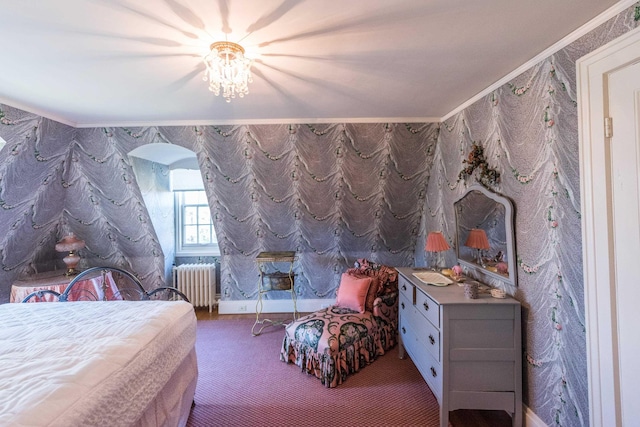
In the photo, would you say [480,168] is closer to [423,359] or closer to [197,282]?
[423,359]

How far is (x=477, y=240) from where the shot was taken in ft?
7.88

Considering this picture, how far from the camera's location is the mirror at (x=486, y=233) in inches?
77.5

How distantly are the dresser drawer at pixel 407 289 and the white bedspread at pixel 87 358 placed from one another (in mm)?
1884

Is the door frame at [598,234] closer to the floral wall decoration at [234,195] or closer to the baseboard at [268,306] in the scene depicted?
the floral wall decoration at [234,195]

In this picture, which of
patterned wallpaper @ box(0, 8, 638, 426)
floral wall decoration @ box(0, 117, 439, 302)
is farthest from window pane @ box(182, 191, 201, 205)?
patterned wallpaper @ box(0, 8, 638, 426)

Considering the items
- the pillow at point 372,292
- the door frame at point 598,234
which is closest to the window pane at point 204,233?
the pillow at point 372,292

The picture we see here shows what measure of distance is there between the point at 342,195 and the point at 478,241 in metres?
1.62

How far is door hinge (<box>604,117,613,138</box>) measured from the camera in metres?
1.34

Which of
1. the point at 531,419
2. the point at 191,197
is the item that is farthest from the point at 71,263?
the point at 531,419

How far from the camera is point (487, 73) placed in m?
1.95

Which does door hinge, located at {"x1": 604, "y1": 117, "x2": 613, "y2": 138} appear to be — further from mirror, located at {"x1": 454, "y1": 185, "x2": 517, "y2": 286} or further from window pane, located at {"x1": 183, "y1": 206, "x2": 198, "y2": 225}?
window pane, located at {"x1": 183, "y1": 206, "x2": 198, "y2": 225}

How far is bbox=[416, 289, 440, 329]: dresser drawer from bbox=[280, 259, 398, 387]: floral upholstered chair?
67 centimetres

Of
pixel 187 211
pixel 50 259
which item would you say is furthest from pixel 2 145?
pixel 187 211

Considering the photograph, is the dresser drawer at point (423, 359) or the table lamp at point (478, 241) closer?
the dresser drawer at point (423, 359)
